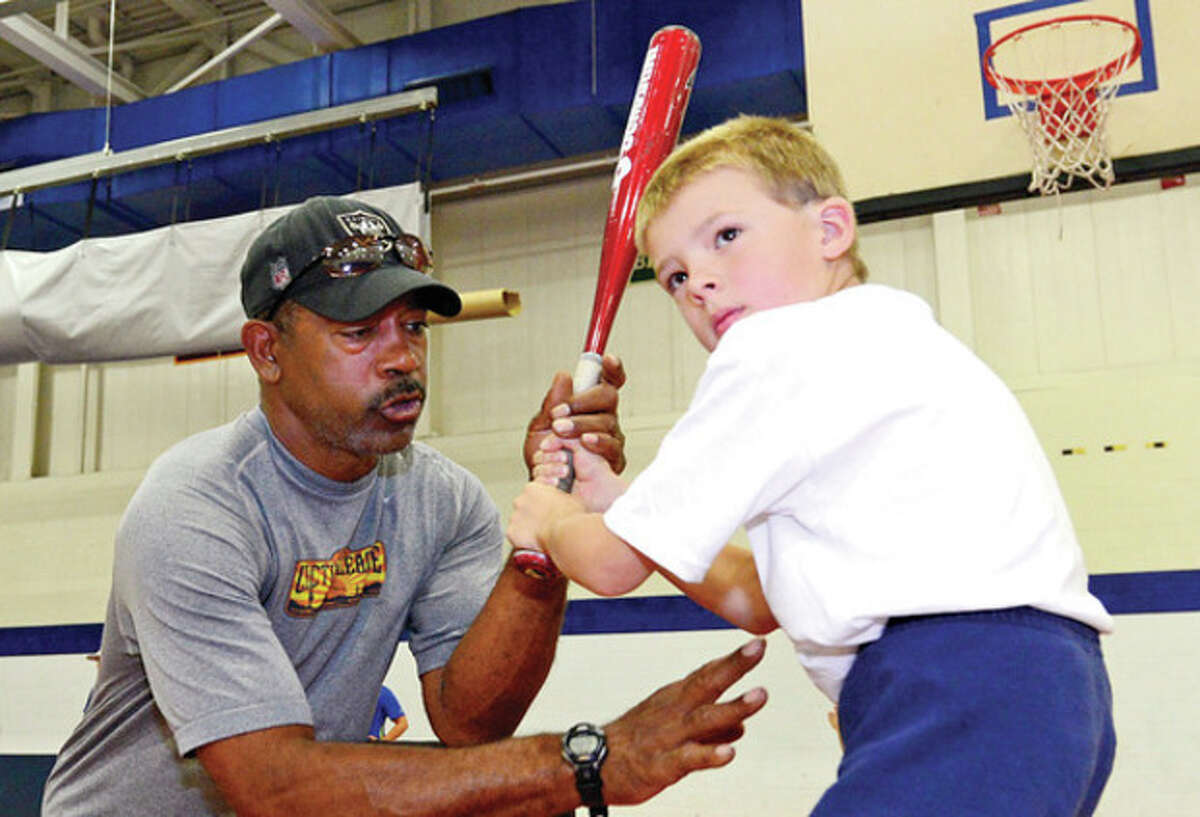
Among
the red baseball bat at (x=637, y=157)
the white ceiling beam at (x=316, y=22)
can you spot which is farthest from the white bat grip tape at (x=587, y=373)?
the white ceiling beam at (x=316, y=22)

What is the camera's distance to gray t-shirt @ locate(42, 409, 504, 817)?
1.70m

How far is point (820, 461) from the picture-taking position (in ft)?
3.83

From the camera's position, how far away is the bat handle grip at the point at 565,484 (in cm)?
178

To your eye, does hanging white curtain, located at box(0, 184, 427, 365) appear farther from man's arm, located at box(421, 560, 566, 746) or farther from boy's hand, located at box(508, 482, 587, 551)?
boy's hand, located at box(508, 482, 587, 551)

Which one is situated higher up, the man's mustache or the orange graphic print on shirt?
the man's mustache

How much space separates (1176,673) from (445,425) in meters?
4.90

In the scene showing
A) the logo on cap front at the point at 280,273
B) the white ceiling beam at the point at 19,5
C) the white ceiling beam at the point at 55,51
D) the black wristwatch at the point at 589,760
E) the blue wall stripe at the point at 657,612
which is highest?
the white ceiling beam at the point at 55,51

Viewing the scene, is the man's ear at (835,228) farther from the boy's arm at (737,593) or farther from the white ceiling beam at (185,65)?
the white ceiling beam at (185,65)

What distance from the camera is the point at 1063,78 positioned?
484 cm

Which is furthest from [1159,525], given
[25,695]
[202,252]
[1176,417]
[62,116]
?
[62,116]

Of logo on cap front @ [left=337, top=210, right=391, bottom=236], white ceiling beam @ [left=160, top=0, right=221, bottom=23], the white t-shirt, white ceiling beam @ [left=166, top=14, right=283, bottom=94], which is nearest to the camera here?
the white t-shirt

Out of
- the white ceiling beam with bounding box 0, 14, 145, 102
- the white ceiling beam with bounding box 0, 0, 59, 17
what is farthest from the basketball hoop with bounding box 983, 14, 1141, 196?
the white ceiling beam with bounding box 0, 14, 145, 102

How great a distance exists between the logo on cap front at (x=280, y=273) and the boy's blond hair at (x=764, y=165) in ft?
2.35

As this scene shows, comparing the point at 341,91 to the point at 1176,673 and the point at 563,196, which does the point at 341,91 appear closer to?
the point at 563,196
